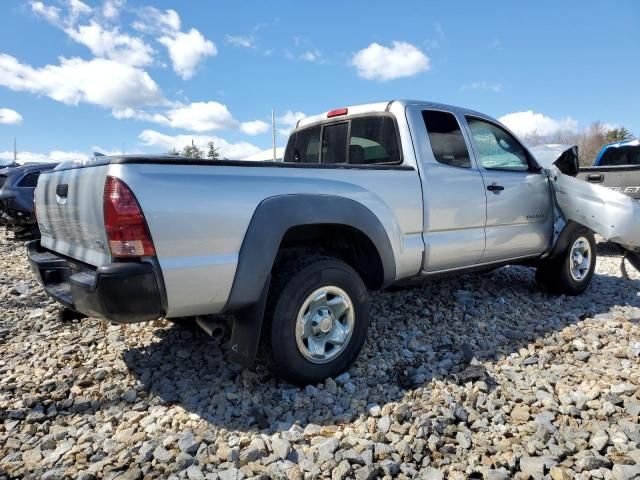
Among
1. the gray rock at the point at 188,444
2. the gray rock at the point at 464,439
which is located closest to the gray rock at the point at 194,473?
the gray rock at the point at 188,444

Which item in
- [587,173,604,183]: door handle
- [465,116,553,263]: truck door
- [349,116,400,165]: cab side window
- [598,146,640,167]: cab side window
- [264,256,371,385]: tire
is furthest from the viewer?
[598,146,640,167]: cab side window

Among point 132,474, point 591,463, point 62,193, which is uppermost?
point 62,193

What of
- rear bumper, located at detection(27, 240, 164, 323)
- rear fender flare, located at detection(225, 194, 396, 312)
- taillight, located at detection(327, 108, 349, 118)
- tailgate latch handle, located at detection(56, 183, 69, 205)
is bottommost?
rear bumper, located at detection(27, 240, 164, 323)

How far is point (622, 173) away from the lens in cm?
679

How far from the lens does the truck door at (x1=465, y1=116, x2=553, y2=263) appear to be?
3926 millimetres

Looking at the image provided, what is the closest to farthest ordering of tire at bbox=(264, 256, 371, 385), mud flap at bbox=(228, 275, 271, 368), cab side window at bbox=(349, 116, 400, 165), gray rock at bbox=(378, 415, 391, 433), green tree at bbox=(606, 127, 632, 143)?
gray rock at bbox=(378, 415, 391, 433) → mud flap at bbox=(228, 275, 271, 368) → tire at bbox=(264, 256, 371, 385) → cab side window at bbox=(349, 116, 400, 165) → green tree at bbox=(606, 127, 632, 143)

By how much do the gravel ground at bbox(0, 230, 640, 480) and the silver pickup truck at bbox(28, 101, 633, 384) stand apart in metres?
0.37

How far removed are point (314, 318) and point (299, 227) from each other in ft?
1.94

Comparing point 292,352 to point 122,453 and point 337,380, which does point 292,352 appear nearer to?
point 337,380

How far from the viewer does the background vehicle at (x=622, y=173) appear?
263 inches

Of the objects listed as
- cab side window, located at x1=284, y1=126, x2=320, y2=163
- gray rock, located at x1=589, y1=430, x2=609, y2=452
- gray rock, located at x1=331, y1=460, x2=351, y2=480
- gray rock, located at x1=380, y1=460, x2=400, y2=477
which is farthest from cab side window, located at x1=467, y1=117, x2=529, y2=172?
gray rock, located at x1=331, y1=460, x2=351, y2=480

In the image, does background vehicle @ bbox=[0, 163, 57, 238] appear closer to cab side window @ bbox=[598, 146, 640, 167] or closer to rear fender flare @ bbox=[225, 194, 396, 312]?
rear fender flare @ bbox=[225, 194, 396, 312]

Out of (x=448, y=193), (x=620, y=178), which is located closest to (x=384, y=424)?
(x=448, y=193)

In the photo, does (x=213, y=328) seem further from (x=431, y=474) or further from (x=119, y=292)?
(x=431, y=474)
